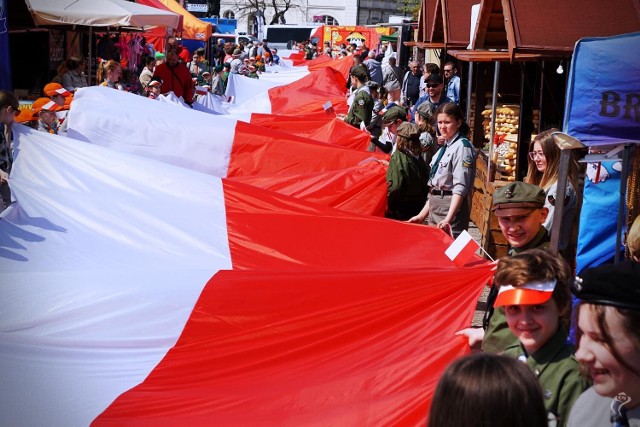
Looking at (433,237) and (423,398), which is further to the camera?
(433,237)

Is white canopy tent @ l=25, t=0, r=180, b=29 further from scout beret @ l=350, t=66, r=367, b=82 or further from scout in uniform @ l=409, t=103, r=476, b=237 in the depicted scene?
scout in uniform @ l=409, t=103, r=476, b=237

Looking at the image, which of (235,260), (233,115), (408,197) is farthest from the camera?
(233,115)

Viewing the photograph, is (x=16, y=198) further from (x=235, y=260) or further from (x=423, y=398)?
(x=423, y=398)

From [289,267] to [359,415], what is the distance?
2311mm

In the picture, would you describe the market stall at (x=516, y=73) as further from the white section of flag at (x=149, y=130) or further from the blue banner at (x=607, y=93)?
the blue banner at (x=607, y=93)

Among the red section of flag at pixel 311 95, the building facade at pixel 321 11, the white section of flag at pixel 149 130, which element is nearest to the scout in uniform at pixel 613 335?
the white section of flag at pixel 149 130

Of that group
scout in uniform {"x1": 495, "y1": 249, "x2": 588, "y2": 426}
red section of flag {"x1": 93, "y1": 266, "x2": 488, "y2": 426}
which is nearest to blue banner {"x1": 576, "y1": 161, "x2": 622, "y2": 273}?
red section of flag {"x1": 93, "y1": 266, "x2": 488, "y2": 426}

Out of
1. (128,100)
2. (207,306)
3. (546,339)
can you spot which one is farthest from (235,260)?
(128,100)

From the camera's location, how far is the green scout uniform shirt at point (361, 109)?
484 inches

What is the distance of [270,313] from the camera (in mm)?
4973

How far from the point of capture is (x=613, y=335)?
2.35 meters

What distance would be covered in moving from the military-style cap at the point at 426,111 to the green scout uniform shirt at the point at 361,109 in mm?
1177

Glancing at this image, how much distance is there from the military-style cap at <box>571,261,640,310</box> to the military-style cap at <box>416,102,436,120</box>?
6.24m

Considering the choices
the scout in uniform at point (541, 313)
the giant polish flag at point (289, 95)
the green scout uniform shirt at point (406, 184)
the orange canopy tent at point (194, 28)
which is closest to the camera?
the scout in uniform at point (541, 313)
